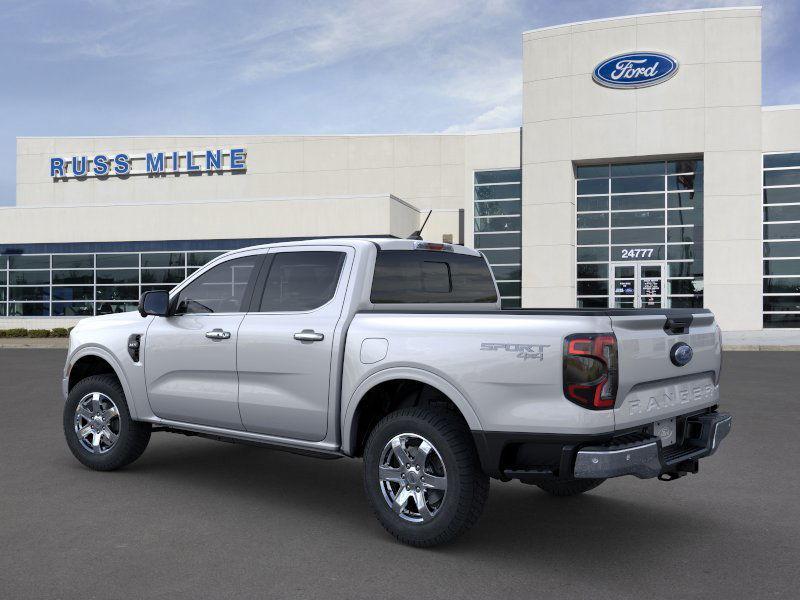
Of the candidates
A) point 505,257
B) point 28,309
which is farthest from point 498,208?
point 28,309

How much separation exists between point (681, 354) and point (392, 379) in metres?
1.77

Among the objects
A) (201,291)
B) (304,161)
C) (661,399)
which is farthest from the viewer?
(304,161)

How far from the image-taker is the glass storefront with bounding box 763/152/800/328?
1244 inches

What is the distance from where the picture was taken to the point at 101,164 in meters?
41.9

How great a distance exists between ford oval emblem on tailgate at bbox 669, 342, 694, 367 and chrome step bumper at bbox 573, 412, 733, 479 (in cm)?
43

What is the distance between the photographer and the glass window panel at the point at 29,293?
37.3m

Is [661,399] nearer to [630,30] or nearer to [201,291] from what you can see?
[201,291]

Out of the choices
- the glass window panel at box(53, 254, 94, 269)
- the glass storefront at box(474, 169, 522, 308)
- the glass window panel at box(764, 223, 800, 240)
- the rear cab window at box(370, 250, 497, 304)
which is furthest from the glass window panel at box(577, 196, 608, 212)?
the rear cab window at box(370, 250, 497, 304)

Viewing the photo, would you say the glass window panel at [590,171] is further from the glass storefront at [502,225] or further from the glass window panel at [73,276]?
the glass window panel at [73,276]

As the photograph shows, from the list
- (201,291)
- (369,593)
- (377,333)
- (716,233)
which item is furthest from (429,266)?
(716,233)

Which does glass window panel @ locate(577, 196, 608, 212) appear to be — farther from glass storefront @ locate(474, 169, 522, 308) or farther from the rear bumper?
the rear bumper

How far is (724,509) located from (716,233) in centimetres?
2785

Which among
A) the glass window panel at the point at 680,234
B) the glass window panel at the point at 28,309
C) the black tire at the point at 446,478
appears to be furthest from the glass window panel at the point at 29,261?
the black tire at the point at 446,478

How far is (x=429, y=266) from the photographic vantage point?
6.11 metres
